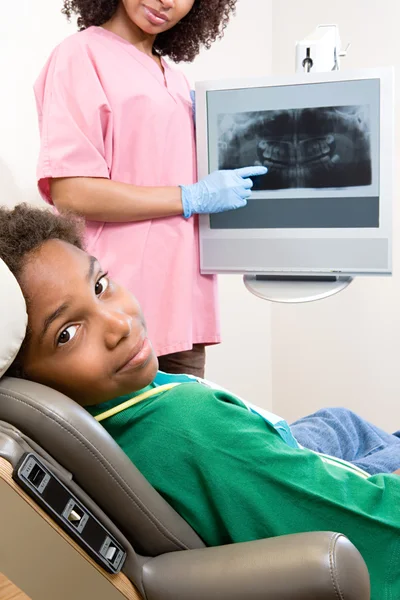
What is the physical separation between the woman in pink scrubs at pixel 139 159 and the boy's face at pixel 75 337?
2.30 ft

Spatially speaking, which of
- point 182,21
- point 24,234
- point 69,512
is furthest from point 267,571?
point 182,21

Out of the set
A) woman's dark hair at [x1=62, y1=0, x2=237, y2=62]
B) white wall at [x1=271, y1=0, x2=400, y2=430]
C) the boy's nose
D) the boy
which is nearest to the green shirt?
the boy

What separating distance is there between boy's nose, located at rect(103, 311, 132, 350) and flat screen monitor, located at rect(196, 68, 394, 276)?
0.91 m

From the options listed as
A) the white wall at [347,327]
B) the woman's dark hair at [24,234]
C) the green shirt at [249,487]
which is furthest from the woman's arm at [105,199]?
the white wall at [347,327]

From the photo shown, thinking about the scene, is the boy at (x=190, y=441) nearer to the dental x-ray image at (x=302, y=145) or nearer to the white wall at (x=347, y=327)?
the dental x-ray image at (x=302, y=145)

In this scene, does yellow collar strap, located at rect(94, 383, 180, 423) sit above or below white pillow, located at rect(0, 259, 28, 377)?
below

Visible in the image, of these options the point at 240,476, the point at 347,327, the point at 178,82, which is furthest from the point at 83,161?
the point at 347,327

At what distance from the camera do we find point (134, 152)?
5.76ft

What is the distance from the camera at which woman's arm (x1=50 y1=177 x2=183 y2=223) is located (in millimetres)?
1686

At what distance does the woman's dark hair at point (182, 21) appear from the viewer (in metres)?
1.83

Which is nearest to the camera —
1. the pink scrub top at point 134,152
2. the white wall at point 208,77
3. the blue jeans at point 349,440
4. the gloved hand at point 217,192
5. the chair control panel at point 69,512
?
the chair control panel at point 69,512

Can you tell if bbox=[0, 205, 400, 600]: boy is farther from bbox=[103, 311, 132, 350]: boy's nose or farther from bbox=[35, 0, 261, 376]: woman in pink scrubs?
bbox=[35, 0, 261, 376]: woman in pink scrubs

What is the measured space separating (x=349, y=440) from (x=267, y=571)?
0.62m

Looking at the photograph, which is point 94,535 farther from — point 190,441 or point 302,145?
point 302,145
